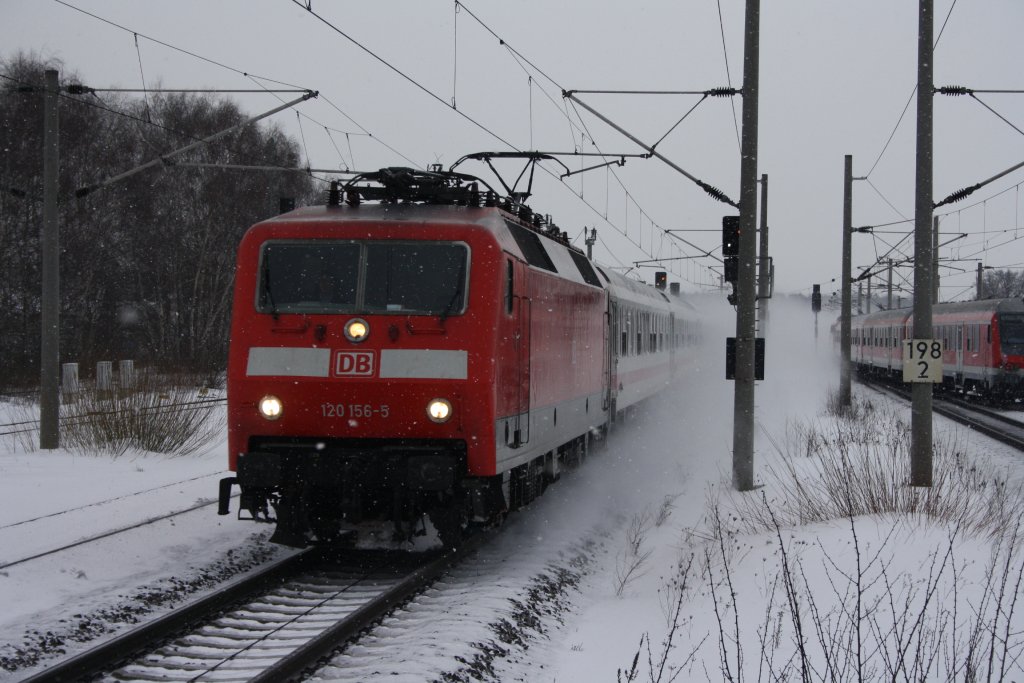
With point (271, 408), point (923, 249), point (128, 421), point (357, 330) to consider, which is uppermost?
point (923, 249)

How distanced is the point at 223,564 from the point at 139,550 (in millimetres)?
719

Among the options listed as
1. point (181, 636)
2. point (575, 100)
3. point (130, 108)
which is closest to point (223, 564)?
point (181, 636)

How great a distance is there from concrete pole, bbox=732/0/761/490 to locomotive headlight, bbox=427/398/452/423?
555cm

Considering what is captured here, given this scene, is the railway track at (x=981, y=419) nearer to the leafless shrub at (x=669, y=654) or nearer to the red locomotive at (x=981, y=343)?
the red locomotive at (x=981, y=343)

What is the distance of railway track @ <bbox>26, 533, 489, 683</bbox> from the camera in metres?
6.02

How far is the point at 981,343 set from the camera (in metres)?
29.8

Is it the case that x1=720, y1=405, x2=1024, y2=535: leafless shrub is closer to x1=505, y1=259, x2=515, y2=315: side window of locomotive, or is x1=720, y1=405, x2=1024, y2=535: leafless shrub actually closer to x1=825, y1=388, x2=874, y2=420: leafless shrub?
x1=505, y1=259, x2=515, y2=315: side window of locomotive

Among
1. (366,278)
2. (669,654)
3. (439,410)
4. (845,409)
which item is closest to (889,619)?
(669,654)

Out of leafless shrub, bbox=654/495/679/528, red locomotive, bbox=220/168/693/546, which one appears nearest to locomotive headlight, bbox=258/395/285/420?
red locomotive, bbox=220/168/693/546

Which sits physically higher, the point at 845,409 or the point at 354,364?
the point at 354,364

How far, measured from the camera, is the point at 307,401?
852 centimetres

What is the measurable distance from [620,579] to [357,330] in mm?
3148

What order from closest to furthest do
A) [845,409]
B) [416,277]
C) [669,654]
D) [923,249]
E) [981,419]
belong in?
[669,654] → [416,277] → [923,249] → [845,409] → [981,419]

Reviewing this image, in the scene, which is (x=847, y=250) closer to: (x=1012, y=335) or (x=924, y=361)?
(x=1012, y=335)
